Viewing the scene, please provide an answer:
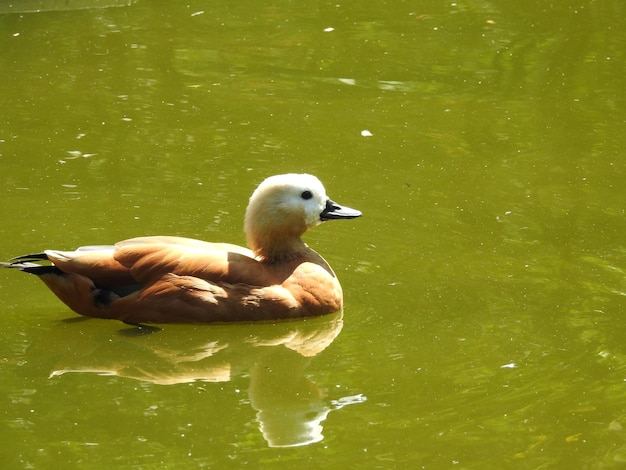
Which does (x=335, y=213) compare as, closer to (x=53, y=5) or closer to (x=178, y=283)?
(x=178, y=283)

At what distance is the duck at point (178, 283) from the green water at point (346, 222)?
0.13 m

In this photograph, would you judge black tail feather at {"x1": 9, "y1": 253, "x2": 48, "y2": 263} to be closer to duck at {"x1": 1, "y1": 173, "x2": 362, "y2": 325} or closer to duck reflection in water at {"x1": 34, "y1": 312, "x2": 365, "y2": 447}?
duck at {"x1": 1, "y1": 173, "x2": 362, "y2": 325}

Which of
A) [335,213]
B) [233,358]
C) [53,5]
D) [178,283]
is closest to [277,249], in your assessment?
[335,213]

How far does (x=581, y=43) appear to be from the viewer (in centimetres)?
1258

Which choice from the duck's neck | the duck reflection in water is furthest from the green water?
the duck's neck

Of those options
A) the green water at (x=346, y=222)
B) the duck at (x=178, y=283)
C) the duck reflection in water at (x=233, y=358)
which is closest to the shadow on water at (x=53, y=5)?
the green water at (x=346, y=222)

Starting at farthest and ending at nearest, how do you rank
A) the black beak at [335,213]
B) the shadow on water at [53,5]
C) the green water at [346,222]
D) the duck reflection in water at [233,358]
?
the shadow on water at [53,5] < the black beak at [335,213] < the duck reflection in water at [233,358] < the green water at [346,222]

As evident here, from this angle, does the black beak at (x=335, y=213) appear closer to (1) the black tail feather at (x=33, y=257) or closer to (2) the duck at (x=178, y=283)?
(2) the duck at (x=178, y=283)

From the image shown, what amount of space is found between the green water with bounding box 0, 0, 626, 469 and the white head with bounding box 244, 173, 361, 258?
19.0 inches

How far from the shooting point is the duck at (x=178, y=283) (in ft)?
24.0

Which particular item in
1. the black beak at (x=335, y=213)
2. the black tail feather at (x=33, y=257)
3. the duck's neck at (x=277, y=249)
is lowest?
the duck's neck at (x=277, y=249)

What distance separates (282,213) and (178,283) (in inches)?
31.4

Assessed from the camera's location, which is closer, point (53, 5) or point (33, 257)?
point (33, 257)

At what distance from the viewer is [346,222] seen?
8.84 meters
